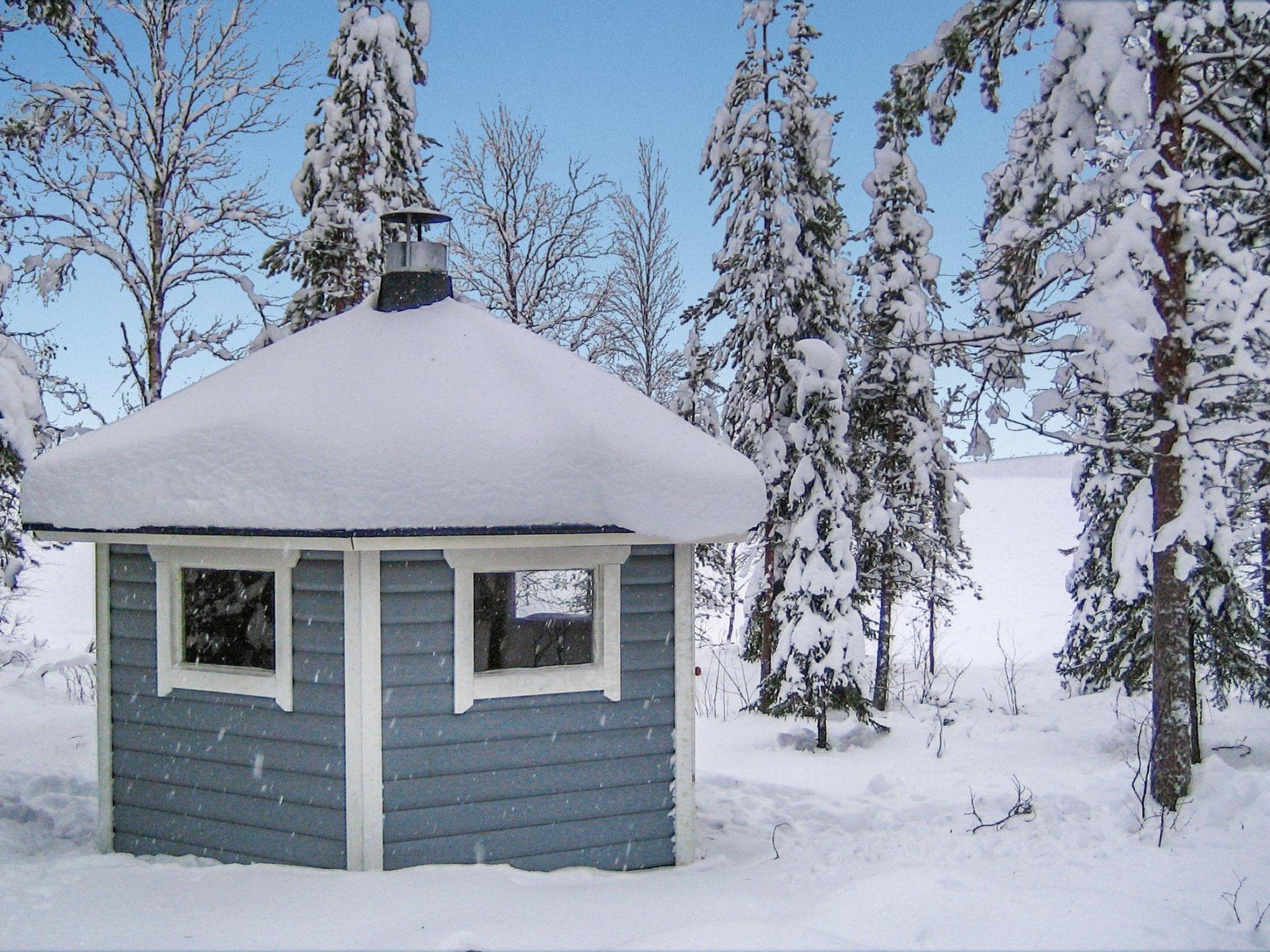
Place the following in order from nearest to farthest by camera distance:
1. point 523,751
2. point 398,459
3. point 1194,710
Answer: point 398,459 < point 523,751 < point 1194,710

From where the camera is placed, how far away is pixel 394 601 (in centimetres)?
566

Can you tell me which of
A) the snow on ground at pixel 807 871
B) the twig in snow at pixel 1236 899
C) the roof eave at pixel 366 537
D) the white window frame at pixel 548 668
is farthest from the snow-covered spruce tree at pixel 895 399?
the roof eave at pixel 366 537

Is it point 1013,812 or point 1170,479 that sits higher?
point 1170,479

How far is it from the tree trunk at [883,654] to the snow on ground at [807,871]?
1.71 meters

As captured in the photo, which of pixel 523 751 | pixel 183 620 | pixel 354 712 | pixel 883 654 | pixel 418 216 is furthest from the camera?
pixel 883 654

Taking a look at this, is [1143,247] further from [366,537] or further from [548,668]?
[366,537]

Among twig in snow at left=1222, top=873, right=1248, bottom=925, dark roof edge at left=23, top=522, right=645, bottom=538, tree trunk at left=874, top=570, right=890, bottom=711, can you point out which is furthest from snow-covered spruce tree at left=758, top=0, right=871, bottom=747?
dark roof edge at left=23, top=522, right=645, bottom=538

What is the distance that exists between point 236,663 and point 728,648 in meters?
15.7

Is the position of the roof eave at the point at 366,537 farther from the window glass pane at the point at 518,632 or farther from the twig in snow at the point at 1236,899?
the twig in snow at the point at 1236,899

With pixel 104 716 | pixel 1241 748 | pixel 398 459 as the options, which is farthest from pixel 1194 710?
pixel 104 716

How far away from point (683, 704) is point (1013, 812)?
10.7ft

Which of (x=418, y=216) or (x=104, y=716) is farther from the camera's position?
(x=418, y=216)

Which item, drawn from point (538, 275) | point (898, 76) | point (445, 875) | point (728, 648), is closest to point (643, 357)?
point (538, 275)

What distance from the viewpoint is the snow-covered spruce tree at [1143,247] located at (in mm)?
6703
